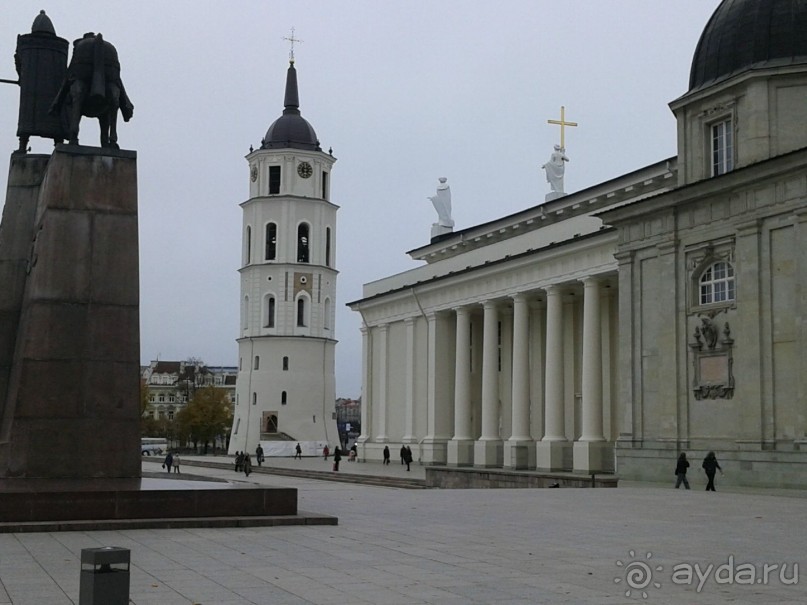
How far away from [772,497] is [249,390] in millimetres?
74906

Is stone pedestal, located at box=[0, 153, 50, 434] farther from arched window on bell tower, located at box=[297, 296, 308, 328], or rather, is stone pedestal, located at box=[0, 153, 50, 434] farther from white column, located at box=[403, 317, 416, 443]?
arched window on bell tower, located at box=[297, 296, 308, 328]

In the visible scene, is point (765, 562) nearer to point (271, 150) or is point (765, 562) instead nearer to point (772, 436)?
point (772, 436)

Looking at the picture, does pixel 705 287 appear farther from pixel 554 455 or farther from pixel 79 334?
pixel 79 334

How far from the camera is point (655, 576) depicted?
13.1 metres

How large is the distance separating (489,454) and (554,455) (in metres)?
6.80

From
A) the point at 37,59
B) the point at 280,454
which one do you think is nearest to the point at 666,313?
the point at 37,59

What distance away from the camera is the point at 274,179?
103625 millimetres

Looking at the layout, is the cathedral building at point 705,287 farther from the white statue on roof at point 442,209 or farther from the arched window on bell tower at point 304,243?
the arched window on bell tower at point 304,243

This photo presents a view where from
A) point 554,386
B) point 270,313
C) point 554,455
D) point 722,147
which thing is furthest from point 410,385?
point 270,313

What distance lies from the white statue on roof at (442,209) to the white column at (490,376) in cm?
1992

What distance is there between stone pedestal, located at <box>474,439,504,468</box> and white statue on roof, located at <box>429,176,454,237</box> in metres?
24.0

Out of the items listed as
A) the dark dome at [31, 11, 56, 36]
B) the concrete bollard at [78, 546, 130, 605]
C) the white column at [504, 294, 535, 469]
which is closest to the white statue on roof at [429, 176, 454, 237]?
the white column at [504, 294, 535, 469]

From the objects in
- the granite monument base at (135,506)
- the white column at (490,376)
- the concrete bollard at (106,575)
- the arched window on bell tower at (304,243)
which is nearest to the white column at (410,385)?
the white column at (490,376)

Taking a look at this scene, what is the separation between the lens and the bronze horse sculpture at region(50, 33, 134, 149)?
21516 millimetres
